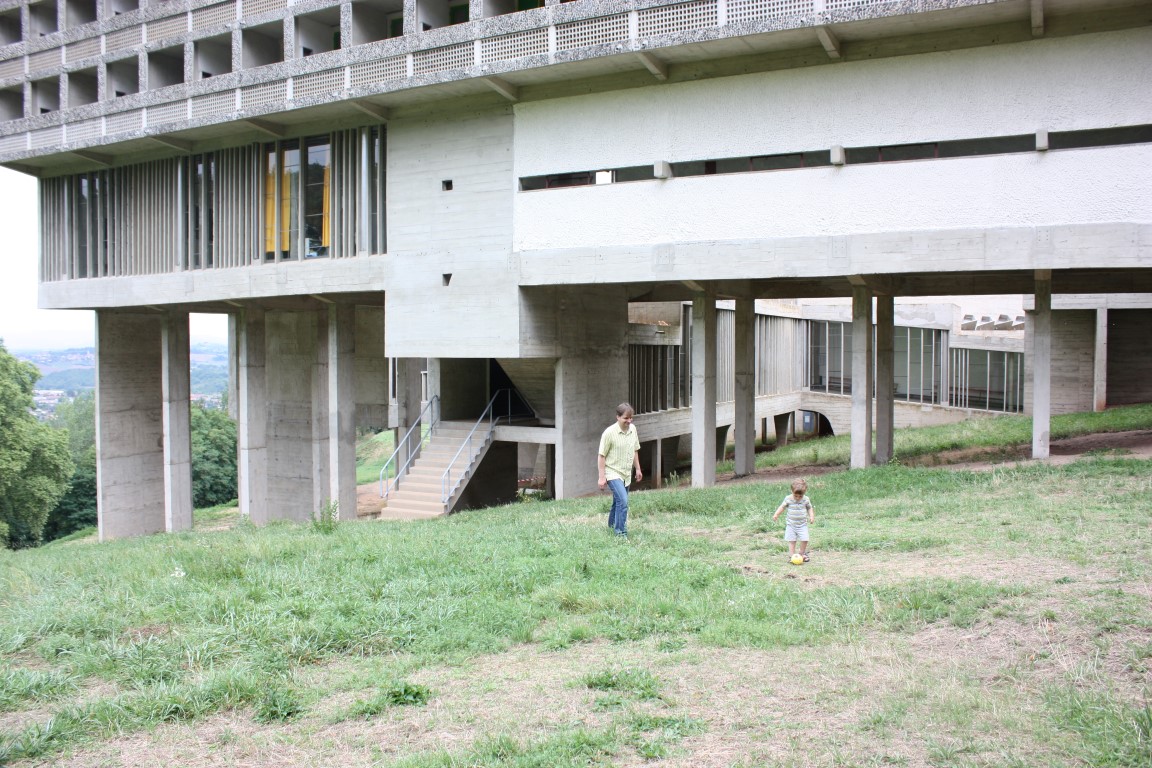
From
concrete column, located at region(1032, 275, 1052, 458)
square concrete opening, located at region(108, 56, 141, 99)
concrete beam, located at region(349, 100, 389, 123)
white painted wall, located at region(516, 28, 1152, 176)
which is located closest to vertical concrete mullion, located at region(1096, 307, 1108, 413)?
concrete column, located at region(1032, 275, 1052, 458)

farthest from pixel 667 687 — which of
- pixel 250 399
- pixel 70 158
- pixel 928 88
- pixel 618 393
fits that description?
pixel 70 158

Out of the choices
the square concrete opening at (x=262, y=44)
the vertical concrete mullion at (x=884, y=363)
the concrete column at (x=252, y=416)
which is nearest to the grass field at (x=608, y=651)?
the vertical concrete mullion at (x=884, y=363)

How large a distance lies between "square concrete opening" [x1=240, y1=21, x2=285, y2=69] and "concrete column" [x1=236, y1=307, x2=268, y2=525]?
7.33 m

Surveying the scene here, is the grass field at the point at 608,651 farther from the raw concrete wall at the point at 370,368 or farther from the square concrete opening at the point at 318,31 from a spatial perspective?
the raw concrete wall at the point at 370,368

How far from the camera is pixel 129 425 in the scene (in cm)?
2859

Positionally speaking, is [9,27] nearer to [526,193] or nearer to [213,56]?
[213,56]

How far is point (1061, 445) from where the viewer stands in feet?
67.4

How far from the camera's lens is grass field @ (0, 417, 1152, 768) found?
5191mm

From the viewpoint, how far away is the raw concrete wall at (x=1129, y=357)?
3125cm

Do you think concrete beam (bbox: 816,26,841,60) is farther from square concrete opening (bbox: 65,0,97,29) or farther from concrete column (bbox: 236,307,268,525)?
square concrete opening (bbox: 65,0,97,29)

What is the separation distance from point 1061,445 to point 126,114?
80.9 ft

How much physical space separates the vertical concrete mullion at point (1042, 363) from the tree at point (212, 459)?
46213 mm

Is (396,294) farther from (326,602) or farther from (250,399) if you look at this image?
(326,602)

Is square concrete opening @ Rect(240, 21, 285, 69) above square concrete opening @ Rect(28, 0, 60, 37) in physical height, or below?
below
